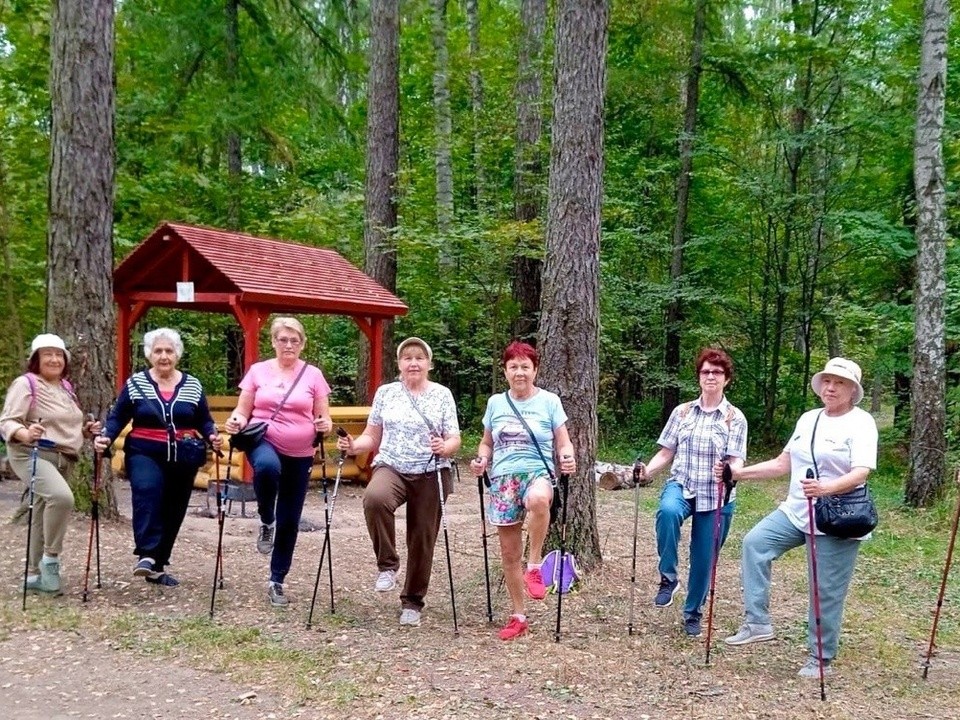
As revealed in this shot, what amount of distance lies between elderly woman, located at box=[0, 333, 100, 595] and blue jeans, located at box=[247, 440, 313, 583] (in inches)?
42.2

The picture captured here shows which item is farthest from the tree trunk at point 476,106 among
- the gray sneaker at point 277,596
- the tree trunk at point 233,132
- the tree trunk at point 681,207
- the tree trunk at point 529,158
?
the gray sneaker at point 277,596

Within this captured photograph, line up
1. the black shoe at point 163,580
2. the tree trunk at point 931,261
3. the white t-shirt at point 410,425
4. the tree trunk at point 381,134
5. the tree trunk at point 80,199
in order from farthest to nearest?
1. the tree trunk at point 381,134
2. the tree trunk at point 931,261
3. the tree trunk at point 80,199
4. the black shoe at point 163,580
5. the white t-shirt at point 410,425

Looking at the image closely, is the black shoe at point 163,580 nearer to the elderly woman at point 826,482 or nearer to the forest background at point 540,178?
the elderly woman at point 826,482

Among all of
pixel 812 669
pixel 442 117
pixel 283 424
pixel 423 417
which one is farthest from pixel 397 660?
pixel 442 117

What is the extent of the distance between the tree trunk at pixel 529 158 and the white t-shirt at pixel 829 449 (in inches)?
324

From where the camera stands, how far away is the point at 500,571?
5945 mm

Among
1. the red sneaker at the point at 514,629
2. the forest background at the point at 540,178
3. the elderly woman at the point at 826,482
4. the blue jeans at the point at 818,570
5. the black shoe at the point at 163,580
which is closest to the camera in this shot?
the elderly woman at the point at 826,482

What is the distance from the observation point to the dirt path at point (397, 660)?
3.78m

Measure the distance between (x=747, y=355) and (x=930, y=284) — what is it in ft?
26.5

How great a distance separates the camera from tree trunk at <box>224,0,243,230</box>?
13.8m

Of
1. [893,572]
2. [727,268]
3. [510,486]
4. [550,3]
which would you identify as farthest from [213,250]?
[727,268]

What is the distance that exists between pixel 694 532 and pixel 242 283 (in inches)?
247

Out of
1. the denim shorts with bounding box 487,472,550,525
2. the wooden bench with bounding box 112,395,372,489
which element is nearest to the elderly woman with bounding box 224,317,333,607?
the denim shorts with bounding box 487,472,550,525

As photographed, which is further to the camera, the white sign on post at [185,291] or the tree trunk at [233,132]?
the tree trunk at [233,132]
